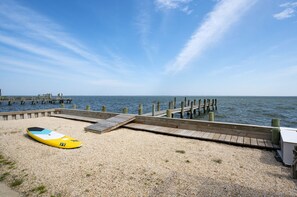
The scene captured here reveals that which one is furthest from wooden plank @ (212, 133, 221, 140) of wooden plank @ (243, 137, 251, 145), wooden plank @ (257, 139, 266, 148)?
wooden plank @ (257, 139, 266, 148)

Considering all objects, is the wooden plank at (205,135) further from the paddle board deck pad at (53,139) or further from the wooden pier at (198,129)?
the paddle board deck pad at (53,139)

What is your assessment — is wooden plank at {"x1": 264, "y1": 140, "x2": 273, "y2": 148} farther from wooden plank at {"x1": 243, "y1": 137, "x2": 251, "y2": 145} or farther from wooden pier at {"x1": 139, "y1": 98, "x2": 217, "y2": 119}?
wooden pier at {"x1": 139, "y1": 98, "x2": 217, "y2": 119}

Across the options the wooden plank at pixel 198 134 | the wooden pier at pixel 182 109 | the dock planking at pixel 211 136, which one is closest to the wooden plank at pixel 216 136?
the dock planking at pixel 211 136

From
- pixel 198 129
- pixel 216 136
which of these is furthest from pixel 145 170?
pixel 198 129

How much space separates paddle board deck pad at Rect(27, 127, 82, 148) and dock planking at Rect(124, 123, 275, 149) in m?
3.46

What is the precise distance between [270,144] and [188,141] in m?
2.98

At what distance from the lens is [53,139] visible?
21.6 feet

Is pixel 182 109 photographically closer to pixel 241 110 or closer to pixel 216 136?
pixel 216 136

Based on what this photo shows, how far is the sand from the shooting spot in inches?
142

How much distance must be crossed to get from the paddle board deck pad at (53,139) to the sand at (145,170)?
8.2 inches

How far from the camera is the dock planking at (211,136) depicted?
6379 mm

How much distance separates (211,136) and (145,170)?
4008 millimetres

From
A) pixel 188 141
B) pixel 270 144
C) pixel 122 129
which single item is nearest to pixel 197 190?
pixel 188 141

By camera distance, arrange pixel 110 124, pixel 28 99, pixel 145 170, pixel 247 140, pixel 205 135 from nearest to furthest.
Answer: pixel 145 170
pixel 247 140
pixel 205 135
pixel 110 124
pixel 28 99
